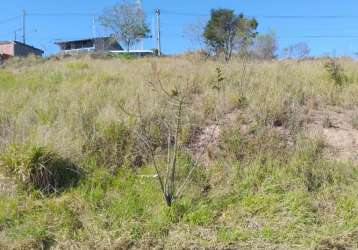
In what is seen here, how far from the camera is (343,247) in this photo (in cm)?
331

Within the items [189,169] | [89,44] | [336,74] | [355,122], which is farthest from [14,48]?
[355,122]

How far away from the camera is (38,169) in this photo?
404 centimetres

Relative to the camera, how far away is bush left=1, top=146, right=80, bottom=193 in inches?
158

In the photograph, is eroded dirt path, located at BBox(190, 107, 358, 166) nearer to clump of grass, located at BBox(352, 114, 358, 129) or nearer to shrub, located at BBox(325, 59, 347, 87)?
clump of grass, located at BBox(352, 114, 358, 129)

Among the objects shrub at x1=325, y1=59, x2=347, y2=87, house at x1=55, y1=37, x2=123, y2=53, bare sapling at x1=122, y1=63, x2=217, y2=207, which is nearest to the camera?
bare sapling at x1=122, y1=63, x2=217, y2=207

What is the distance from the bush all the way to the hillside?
0.04 ft

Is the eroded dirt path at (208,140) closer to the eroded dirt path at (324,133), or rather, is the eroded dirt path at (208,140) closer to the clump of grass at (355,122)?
the eroded dirt path at (324,133)

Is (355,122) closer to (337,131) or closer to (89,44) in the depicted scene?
(337,131)

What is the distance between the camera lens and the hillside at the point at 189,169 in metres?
3.45

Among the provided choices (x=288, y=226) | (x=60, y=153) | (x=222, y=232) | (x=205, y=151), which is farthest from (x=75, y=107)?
(x=288, y=226)

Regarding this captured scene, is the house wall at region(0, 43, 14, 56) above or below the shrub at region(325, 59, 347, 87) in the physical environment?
above

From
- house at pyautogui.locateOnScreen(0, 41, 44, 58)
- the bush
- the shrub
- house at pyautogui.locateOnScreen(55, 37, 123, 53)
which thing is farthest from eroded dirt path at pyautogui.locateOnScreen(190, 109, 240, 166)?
house at pyautogui.locateOnScreen(0, 41, 44, 58)

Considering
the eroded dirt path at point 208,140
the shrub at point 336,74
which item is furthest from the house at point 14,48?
the eroded dirt path at point 208,140

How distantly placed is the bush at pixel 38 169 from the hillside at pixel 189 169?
0.04 ft
